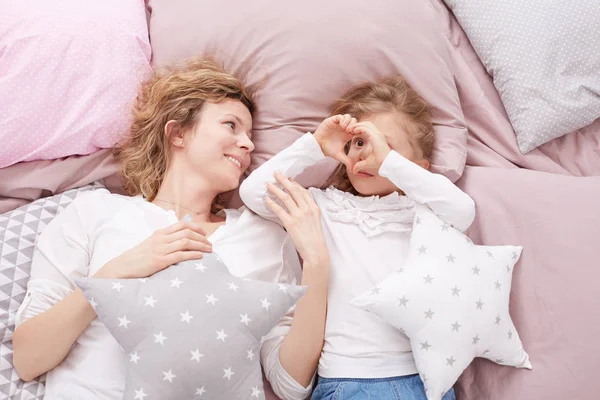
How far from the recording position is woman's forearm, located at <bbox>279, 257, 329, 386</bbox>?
126cm

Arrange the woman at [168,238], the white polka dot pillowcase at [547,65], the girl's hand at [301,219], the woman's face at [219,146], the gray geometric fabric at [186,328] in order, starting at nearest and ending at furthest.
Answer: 1. the gray geometric fabric at [186,328]
2. the woman at [168,238]
3. the girl's hand at [301,219]
4. the woman's face at [219,146]
5. the white polka dot pillowcase at [547,65]

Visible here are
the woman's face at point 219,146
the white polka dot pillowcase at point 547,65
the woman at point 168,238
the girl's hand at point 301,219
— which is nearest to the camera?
the woman at point 168,238

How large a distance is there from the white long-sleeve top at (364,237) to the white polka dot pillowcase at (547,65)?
1.31 feet

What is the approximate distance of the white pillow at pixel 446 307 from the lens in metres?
1.20

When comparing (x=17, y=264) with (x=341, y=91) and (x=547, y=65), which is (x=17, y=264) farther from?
(x=547, y=65)

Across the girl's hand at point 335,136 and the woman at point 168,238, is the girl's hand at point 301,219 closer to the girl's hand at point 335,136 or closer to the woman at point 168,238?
the woman at point 168,238

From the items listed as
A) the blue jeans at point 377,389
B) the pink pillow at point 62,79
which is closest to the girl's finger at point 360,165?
the blue jeans at point 377,389

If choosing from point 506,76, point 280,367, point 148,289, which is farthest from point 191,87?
point 506,76

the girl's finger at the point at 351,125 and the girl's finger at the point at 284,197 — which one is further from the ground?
the girl's finger at the point at 351,125

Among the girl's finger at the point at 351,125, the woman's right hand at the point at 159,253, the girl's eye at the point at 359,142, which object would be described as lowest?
the woman's right hand at the point at 159,253

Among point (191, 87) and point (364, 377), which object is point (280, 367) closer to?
point (364, 377)

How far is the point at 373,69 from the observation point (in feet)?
4.99

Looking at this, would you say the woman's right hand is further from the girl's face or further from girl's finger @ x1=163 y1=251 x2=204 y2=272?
the girl's face

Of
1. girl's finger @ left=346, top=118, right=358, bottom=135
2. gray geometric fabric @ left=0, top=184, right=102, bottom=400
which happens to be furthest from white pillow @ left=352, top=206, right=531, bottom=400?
gray geometric fabric @ left=0, top=184, right=102, bottom=400
